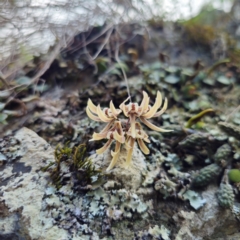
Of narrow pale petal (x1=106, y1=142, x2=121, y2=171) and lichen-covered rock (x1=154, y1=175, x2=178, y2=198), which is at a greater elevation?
narrow pale petal (x1=106, y1=142, x2=121, y2=171)

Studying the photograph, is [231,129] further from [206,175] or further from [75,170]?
[75,170]

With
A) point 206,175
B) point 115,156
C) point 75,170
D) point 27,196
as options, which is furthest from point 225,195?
point 27,196

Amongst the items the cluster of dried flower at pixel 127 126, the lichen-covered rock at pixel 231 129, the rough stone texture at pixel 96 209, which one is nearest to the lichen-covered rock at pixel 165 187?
the rough stone texture at pixel 96 209

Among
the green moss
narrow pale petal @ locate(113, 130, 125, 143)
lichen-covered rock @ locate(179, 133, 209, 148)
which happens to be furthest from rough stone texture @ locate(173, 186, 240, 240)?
narrow pale petal @ locate(113, 130, 125, 143)

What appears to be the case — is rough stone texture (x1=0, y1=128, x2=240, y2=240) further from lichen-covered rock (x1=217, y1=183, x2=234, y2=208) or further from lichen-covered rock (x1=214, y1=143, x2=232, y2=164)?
lichen-covered rock (x1=214, y1=143, x2=232, y2=164)

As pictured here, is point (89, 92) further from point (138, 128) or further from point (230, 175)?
point (230, 175)

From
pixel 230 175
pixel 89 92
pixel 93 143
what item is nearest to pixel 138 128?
pixel 93 143
